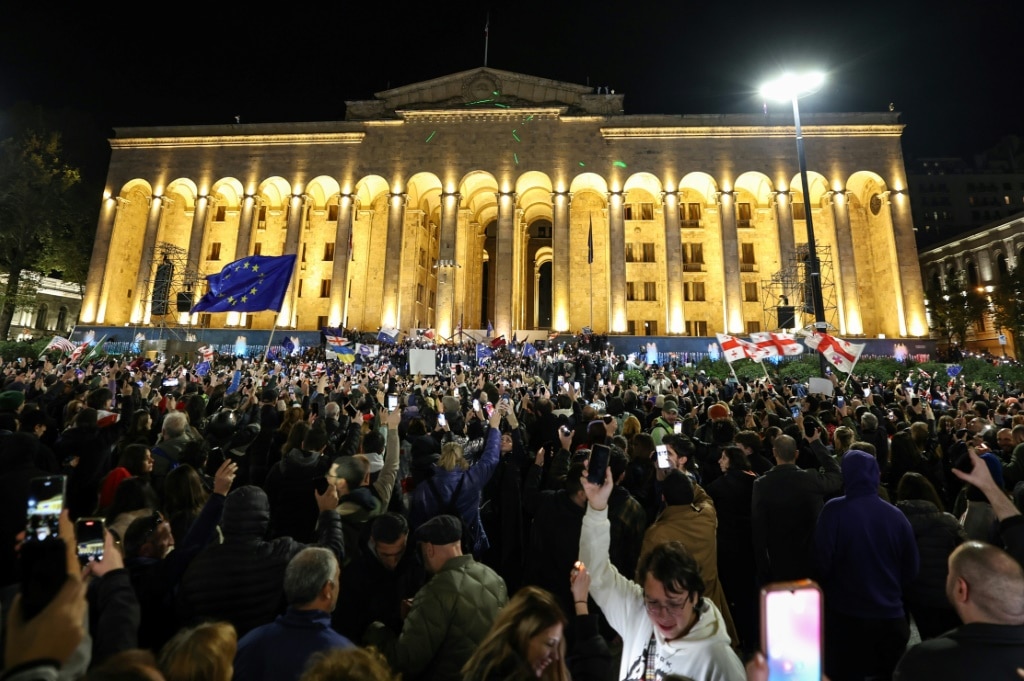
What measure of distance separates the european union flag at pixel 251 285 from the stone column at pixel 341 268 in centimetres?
1650

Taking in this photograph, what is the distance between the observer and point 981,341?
148 ft

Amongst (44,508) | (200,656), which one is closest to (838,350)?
(200,656)

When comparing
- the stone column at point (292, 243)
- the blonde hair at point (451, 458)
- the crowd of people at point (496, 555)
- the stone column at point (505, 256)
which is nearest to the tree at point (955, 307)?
the stone column at point (505, 256)

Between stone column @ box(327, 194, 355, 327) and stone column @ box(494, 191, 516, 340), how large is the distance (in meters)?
9.90

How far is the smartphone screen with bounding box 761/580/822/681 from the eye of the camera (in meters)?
1.46

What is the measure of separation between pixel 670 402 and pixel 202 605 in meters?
6.97

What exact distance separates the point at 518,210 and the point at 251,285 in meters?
23.1

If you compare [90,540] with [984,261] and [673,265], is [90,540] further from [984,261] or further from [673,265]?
[984,261]

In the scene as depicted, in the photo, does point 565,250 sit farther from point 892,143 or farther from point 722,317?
point 892,143

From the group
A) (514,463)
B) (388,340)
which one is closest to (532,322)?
(388,340)

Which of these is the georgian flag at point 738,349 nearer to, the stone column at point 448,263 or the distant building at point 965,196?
the stone column at point 448,263

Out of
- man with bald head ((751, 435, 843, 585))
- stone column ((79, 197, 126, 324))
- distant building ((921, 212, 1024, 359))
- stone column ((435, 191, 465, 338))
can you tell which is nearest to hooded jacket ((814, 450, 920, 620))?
man with bald head ((751, 435, 843, 585))

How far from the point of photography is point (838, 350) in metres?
11.8

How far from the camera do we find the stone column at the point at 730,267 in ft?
103
